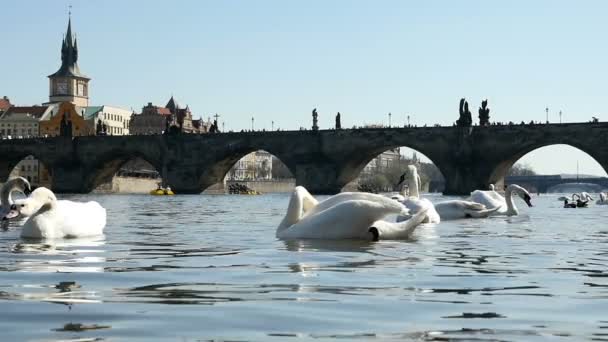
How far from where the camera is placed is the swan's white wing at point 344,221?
1197 cm

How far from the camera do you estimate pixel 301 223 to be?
494 inches

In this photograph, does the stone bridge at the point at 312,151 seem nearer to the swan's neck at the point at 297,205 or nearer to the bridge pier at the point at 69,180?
the bridge pier at the point at 69,180

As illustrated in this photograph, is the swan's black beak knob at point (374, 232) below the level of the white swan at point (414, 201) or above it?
below

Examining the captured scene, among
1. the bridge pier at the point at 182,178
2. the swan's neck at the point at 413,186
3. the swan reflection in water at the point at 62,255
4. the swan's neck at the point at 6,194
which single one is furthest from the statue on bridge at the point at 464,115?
the swan reflection in water at the point at 62,255

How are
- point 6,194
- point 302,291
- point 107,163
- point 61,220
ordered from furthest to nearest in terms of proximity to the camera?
point 107,163, point 6,194, point 61,220, point 302,291

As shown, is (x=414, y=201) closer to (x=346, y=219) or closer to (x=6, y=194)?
(x=346, y=219)

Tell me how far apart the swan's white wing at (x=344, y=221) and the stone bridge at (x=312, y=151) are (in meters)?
68.2

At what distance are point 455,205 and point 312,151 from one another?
71755 millimetres

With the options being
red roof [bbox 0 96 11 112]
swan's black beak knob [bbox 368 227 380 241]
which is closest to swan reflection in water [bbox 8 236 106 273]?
swan's black beak knob [bbox 368 227 380 241]

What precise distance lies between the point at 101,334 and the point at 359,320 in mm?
1438

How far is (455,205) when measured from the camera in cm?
2183

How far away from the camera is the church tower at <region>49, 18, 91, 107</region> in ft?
586

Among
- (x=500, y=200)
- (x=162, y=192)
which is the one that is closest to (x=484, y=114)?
(x=162, y=192)

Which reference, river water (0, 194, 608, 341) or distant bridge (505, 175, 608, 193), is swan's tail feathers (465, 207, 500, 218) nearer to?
river water (0, 194, 608, 341)
